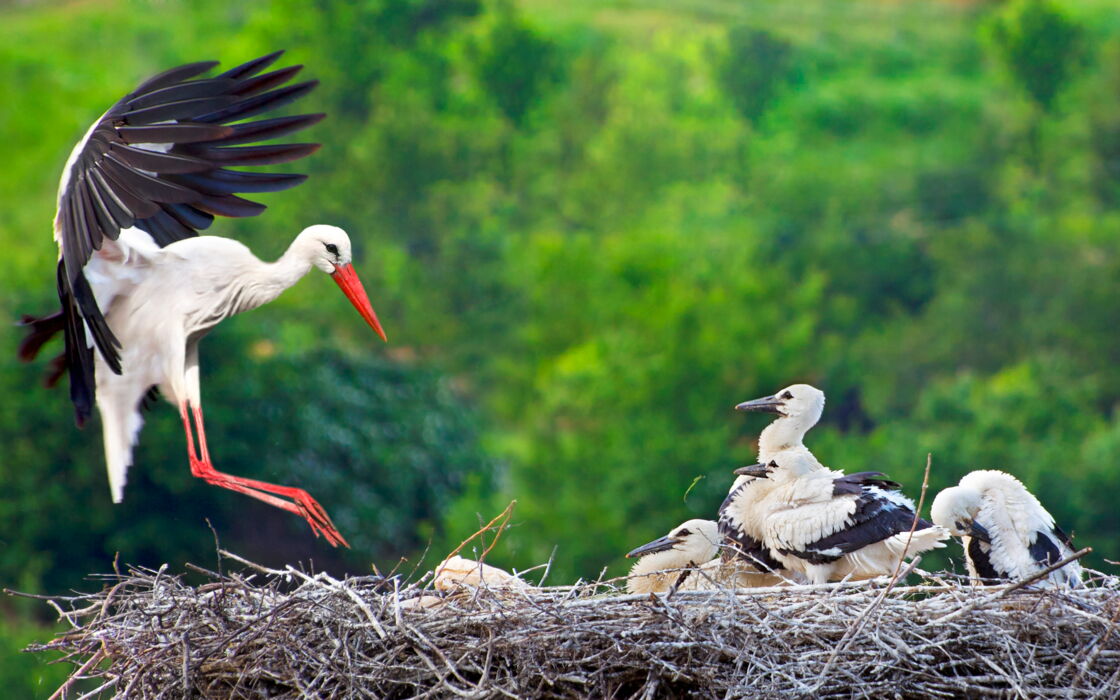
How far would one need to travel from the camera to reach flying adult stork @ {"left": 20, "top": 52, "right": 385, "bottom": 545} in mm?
4609

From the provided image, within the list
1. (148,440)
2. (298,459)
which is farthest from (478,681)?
(298,459)

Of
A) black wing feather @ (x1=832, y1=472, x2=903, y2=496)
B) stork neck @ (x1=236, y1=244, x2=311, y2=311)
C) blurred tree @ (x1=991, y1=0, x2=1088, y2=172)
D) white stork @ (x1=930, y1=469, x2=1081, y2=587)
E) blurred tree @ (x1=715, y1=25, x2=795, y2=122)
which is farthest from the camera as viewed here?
blurred tree @ (x1=715, y1=25, x2=795, y2=122)

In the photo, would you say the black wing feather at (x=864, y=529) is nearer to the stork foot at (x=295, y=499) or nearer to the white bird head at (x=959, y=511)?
the white bird head at (x=959, y=511)

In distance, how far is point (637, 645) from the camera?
4.16 metres

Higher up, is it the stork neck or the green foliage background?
the stork neck

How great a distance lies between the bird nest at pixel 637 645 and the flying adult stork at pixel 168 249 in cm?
39

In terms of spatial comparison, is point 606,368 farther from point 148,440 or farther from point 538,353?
point 148,440

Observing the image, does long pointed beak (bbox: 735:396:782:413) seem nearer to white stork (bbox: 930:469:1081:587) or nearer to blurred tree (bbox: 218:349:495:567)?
white stork (bbox: 930:469:1081:587)

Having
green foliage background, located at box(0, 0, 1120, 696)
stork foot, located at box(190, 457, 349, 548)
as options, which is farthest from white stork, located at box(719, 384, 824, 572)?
green foliage background, located at box(0, 0, 1120, 696)

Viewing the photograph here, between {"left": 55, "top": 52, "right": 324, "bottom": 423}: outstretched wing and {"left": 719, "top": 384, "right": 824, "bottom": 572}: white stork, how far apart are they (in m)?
1.76

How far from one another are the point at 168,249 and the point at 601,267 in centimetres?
2420

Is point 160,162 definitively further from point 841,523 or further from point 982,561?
point 982,561

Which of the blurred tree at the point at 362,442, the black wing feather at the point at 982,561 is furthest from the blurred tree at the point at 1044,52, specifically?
the black wing feather at the point at 982,561

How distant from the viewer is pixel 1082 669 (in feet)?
13.5
